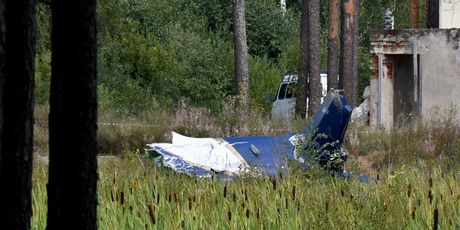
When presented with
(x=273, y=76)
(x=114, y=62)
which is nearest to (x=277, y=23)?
(x=273, y=76)

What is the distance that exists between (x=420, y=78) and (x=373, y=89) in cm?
170

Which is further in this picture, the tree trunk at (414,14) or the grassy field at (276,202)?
the tree trunk at (414,14)

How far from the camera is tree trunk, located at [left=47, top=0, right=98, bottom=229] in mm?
4332

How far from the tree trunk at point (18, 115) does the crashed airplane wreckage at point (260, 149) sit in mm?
7180

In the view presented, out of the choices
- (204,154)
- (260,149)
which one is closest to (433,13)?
(260,149)

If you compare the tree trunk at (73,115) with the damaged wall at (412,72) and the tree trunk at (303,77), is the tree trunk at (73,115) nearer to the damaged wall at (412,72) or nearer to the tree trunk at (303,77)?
the damaged wall at (412,72)

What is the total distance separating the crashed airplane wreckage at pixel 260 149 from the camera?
12.1 metres

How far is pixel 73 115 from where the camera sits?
437cm

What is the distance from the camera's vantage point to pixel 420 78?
76.3ft

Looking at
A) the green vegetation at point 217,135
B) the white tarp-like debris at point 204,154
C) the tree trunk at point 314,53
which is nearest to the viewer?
the green vegetation at point 217,135

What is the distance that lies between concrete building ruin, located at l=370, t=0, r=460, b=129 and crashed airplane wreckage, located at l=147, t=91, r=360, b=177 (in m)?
7.49

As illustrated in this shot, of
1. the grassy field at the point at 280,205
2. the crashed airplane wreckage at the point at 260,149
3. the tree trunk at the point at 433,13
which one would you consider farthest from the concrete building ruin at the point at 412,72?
the grassy field at the point at 280,205

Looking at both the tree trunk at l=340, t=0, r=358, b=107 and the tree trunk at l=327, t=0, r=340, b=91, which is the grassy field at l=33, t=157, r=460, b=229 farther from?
the tree trunk at l=340, t=0, r=358, b=107

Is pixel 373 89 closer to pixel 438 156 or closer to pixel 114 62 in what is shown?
pixel 438 156
